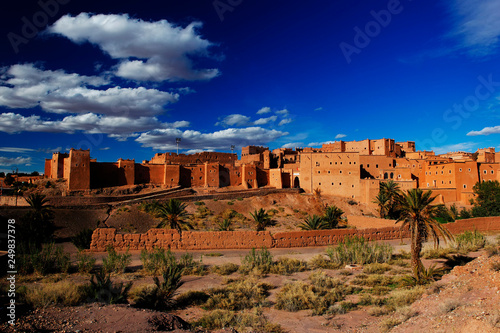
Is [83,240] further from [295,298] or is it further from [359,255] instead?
[359,255]

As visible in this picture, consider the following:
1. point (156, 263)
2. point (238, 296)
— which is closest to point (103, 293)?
point (238, 296)

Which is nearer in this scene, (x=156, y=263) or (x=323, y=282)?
(x=323, y=282)

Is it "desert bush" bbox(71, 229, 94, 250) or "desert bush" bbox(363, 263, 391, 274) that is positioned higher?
"desert bush" bbox(71, 229, 94, 250)

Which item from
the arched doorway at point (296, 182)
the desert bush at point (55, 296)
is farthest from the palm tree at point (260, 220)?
the desert bush at point (55, 296)

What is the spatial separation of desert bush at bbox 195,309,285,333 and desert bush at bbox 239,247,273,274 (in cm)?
396

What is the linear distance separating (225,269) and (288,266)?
7.91ft

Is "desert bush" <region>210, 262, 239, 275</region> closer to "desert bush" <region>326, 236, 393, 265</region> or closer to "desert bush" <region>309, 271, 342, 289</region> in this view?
"desert bush" <region>309, 271, 342, 289</region>

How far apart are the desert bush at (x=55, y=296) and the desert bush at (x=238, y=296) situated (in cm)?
309

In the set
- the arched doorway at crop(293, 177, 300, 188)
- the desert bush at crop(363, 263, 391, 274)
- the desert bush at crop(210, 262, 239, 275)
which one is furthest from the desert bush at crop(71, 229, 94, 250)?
the arched doorway at crop(293, 177, 300, 188)

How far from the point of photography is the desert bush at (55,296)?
21.2 ft

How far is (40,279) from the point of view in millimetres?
9477

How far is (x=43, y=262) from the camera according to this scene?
34.2 ft

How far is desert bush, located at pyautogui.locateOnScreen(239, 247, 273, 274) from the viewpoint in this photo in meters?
11.4

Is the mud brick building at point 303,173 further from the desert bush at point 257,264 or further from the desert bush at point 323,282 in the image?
the desert bush at point 323,282
